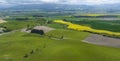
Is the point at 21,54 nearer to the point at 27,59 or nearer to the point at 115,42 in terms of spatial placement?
the point at 27,59

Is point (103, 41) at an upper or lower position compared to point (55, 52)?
lower

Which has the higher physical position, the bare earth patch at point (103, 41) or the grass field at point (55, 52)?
the grass field at point (55, 52)

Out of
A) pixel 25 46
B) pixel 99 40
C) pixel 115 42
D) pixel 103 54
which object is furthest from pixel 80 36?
pixel 103 54

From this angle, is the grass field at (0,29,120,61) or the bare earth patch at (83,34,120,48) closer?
the grass field at (0,29,120,61)

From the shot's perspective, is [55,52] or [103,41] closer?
[55,52]

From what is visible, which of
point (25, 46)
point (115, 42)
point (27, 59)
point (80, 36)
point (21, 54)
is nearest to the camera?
point (27, 59)

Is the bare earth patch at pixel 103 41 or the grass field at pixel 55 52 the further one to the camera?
the bare earth patch at pixel 103 41

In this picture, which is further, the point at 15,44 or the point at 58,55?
the point at 15,44

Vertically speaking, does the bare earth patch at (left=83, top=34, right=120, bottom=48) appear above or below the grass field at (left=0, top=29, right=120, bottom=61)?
below

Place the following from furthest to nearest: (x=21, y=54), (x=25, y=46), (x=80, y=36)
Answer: (x=80, y=36), (x=25, y=46), (x=21, y=54)
